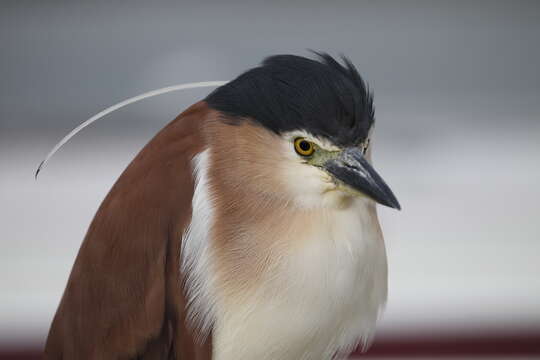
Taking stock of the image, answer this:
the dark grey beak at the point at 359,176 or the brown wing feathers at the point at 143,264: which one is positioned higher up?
the dark grey beak at the point at 359,176

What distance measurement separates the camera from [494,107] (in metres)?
2.56

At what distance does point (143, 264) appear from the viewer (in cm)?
88

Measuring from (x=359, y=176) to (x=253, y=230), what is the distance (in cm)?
14

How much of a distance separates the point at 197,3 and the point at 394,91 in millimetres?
758

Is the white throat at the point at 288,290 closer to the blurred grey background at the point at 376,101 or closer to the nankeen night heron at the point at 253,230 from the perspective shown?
the nankeen night heron at the point at 253,230

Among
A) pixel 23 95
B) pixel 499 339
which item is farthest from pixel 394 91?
pixel 23 95

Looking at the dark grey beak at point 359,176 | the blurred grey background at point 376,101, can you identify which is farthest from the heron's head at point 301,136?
the blurred grey background at point 376,101

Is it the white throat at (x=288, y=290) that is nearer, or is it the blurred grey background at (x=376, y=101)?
the white throat at (x=288, y=290)

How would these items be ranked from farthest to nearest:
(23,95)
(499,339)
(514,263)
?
(23,95)
(514,263)
(499,339)

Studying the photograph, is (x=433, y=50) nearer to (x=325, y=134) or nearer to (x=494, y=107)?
(x=494, y=107)

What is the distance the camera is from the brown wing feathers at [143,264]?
0.87 m

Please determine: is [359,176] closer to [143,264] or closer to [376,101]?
[143,264]

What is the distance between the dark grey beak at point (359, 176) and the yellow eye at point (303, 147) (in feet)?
0.08

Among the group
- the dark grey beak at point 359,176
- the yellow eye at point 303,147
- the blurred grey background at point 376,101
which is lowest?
the blurred grey background at point 376,101
